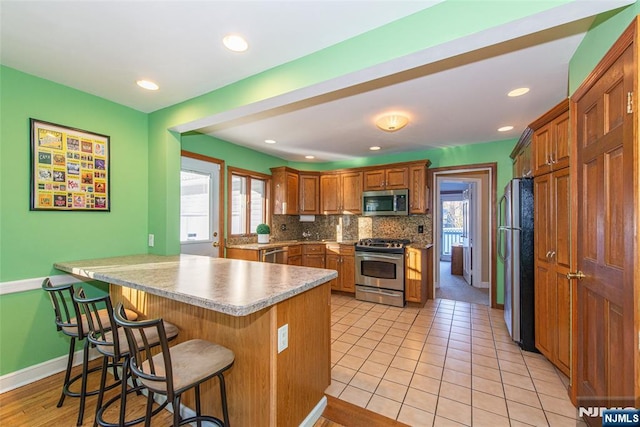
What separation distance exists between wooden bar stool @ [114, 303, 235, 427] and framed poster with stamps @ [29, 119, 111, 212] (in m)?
1.64

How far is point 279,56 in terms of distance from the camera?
6.03 ft

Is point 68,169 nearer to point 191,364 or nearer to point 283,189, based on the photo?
point 191,364

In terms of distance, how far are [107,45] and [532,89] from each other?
11.1ft

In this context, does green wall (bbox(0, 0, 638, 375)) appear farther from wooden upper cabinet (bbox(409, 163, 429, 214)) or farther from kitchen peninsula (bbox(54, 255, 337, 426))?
wooden upper cabinet (bbox(409, 163, 429, 214))

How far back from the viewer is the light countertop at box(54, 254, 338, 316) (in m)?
1.25

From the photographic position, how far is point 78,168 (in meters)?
2.35

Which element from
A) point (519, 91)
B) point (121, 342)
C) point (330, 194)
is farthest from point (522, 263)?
point (121, 342)

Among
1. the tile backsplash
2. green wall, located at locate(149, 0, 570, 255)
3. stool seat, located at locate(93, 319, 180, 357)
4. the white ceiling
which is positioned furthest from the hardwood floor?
the tile backsplash

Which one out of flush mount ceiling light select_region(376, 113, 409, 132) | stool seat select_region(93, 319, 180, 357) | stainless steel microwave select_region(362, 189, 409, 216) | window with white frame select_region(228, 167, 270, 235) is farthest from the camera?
stainless steel microwave select_region(362, 189, 409, 216)

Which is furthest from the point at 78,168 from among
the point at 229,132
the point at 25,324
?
the point at 229,132

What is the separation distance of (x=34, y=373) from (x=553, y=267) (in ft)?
14.3

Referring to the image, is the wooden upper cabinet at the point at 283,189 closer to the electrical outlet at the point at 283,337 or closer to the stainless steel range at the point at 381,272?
the stainless steel range at the point at 381,272

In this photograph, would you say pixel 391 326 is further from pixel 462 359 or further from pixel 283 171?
pixel 283 171

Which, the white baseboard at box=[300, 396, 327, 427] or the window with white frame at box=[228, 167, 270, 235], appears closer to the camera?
the white baseboard at box=[300, 396, 327, 427]
